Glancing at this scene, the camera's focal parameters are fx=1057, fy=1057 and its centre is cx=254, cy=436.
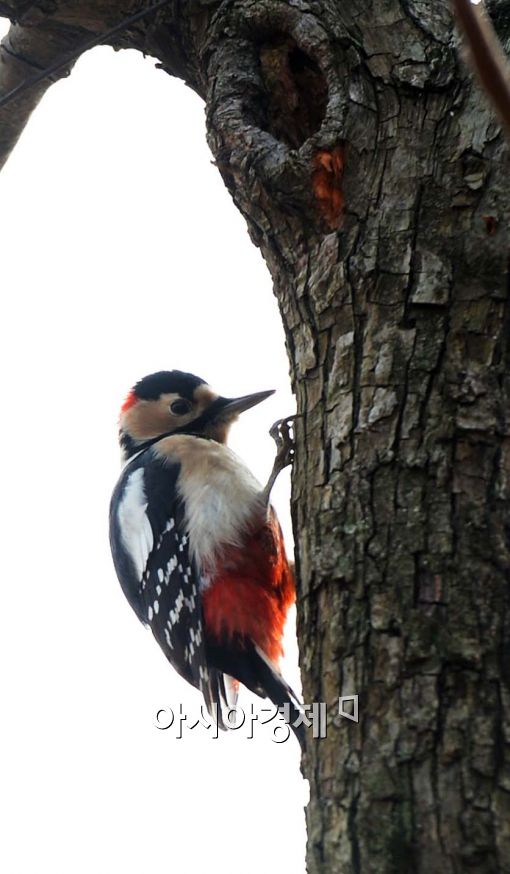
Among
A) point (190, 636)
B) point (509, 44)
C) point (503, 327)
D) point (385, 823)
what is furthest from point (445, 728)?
point (190, 636)

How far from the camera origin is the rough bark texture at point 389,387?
1.79 m

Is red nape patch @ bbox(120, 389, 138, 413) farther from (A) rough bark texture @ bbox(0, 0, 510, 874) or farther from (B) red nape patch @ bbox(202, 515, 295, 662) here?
(A) rough bark texture @ bbox(0, 0, 510, 874)

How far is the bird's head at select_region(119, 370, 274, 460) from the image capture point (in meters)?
4.24

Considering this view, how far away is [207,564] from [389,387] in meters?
1.66

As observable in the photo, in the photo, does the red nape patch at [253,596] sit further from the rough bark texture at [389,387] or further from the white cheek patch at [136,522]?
the rough bark texture at [389,387]

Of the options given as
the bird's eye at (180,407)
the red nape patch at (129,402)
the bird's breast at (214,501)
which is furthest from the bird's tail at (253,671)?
the red nape patch at (129,402)

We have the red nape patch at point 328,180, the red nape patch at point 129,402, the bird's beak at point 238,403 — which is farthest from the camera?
the red nape patch at point 129,402

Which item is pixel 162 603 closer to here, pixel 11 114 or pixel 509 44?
pixel 11 114

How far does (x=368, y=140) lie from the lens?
253cm

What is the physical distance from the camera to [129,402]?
4.57 meters

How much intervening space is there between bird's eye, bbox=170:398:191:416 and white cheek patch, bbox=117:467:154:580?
411 millimetres

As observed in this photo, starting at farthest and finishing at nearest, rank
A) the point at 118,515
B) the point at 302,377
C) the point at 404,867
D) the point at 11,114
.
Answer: the point at 118,515, the point at 11,114, the point at 302,377, the point at 404,867

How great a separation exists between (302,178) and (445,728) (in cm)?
133

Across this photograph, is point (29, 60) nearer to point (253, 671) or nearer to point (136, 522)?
point (136, 522)
